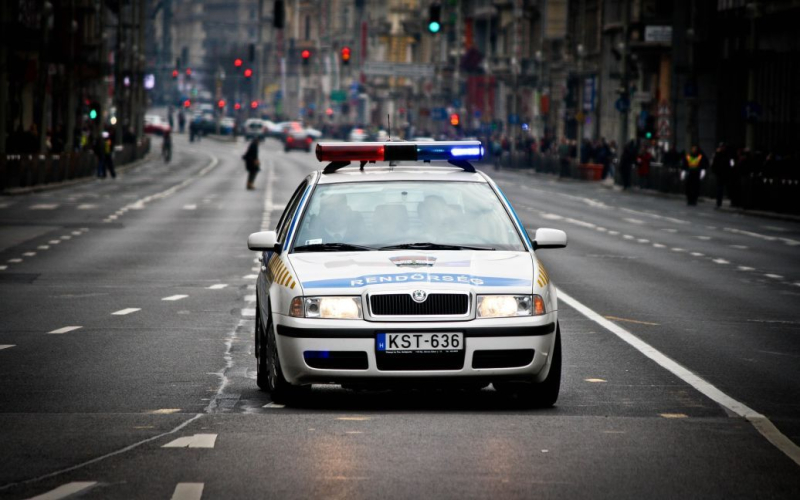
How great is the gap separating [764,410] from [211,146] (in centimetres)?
12088

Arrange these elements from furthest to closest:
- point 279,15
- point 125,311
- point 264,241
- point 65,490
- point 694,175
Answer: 1. point 279,15
2. point 694,175
3. point 125,311
4. point 264,241
5. point 65,490

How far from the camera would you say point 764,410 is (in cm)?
1062

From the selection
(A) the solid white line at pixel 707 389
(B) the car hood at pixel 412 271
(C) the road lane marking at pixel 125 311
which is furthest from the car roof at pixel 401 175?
(C) the road lane marking at pixel 125 311

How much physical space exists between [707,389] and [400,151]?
254 centimetres

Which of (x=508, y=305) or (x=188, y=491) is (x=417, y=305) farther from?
(x=188, y=491)

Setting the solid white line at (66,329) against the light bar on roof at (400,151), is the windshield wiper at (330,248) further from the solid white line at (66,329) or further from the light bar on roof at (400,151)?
the solid white line at (66,329)

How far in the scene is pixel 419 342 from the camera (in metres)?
10.1

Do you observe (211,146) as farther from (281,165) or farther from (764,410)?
(764,410)

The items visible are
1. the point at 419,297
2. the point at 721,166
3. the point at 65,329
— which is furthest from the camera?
the point at 721,166

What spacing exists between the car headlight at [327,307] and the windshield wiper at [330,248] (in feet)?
2.30

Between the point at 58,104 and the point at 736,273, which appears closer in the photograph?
the point at 736,273

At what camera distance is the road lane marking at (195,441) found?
9031mm

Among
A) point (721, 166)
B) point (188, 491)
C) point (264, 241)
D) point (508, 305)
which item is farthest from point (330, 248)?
point (721, 166)

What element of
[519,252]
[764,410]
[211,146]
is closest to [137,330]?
[519,252]
